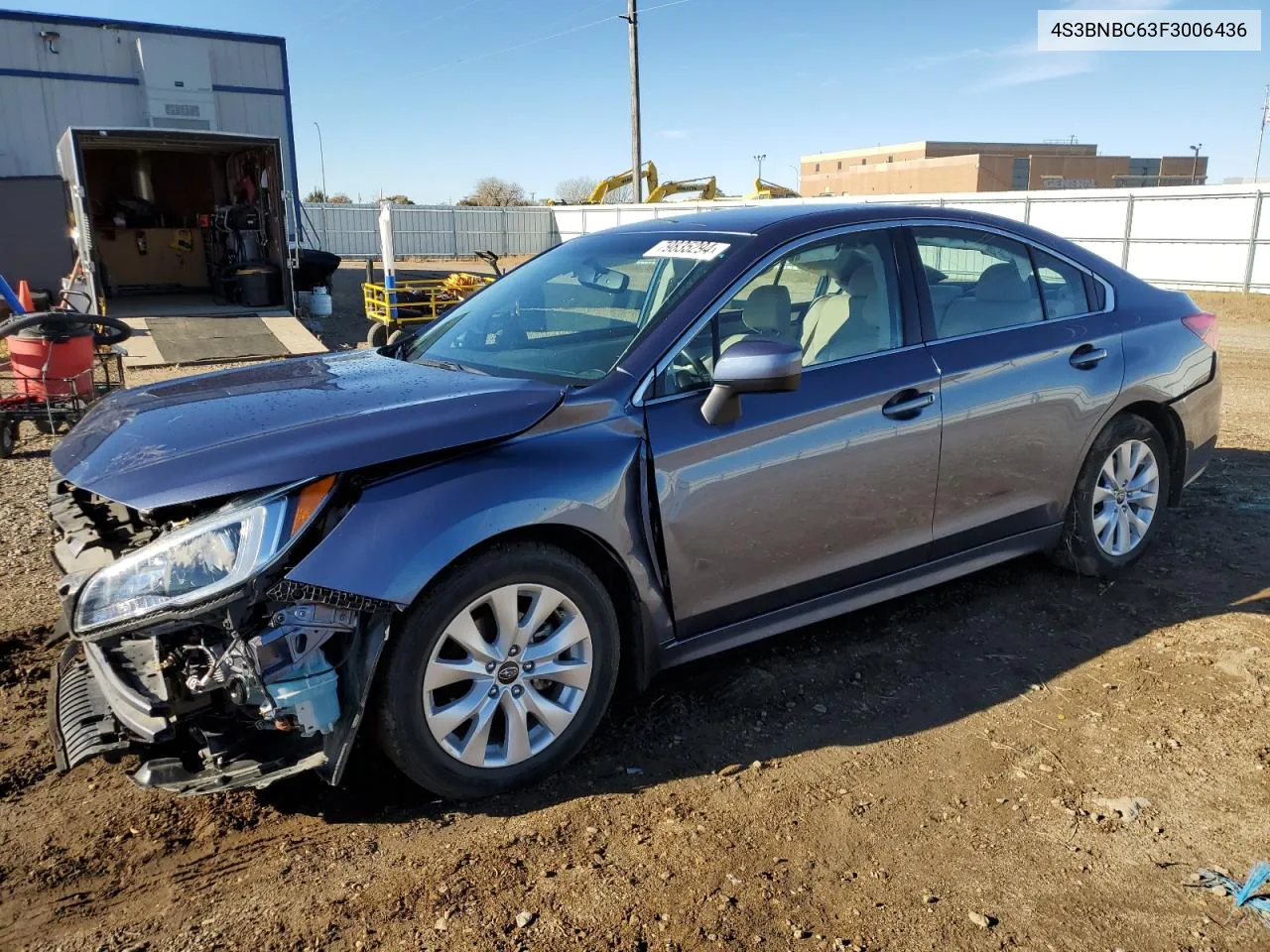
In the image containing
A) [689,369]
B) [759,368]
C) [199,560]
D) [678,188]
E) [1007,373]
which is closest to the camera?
[199,560]

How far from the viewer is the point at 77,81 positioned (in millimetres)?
19891

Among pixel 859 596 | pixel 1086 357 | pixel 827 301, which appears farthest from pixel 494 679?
pixel 1086 357

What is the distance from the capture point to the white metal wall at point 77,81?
19.4 meters

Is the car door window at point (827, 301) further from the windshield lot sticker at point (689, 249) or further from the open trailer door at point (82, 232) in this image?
the open trailer door at point (82, 232)

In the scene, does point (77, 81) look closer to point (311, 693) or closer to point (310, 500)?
point (310, 500)

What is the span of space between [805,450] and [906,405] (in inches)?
21.3

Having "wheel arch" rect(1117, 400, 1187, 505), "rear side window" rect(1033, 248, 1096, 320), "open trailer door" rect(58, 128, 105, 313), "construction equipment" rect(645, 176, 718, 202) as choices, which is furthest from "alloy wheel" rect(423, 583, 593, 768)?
"construction equipment" rect(645, 176, 718, 202)

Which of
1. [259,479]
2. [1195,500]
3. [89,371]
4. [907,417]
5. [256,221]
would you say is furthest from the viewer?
[256,221]

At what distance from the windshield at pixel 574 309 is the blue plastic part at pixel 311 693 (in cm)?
126

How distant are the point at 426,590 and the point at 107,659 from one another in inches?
37.0

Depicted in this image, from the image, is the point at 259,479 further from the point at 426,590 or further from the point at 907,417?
the point at 907,417

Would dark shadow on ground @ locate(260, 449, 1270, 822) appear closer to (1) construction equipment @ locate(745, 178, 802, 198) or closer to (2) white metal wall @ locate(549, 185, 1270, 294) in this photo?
(2) white metal wall @ locate(549, 185, 1270, 294)

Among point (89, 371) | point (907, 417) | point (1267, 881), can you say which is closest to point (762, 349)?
point (907, 417)

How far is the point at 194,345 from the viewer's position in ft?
44.5
